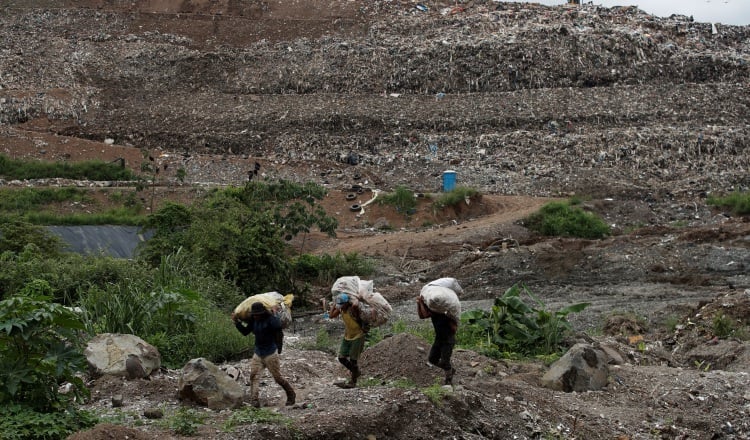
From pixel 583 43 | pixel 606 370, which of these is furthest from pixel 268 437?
pixel 583 43

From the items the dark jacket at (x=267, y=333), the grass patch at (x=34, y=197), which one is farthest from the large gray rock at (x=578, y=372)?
the grass patch at (x=34, y=197)

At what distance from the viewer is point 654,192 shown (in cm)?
2630

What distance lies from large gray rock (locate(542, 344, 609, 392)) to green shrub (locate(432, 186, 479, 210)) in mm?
14760

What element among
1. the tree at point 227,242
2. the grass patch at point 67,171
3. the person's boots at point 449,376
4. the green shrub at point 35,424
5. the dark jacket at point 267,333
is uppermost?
the dark jacket at point 267,333

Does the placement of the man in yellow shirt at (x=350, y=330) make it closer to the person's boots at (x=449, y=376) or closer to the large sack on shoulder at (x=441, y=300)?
the large sack on shoulder at (x=441, y=300)

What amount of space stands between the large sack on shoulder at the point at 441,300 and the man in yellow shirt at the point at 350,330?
61 centimetres

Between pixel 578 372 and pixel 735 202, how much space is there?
16126mm

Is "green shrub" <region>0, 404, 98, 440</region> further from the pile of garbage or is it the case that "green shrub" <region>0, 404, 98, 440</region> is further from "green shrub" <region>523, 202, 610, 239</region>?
the pile of garbage

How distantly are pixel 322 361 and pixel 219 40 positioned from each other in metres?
30.7

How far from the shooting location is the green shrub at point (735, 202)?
79.9ft

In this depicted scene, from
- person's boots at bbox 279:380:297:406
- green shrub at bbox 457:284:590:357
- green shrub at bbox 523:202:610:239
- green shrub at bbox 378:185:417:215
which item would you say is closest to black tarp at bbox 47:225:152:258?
green shrub at bbox 378:185:417:215

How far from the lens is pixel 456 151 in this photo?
1184 inches

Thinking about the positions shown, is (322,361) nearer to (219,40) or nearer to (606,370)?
(606,370)

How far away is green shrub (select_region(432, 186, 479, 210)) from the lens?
25000 millimetres
